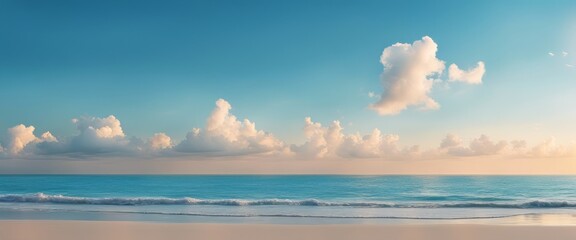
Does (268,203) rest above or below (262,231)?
below

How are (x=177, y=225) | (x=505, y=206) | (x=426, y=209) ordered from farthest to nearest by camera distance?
(x=505, y=206) < (x=426, y=209) < (x=177, y=225)

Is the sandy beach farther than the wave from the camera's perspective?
No

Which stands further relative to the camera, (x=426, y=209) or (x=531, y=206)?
(x=531, y=206)

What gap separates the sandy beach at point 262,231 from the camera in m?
14.2

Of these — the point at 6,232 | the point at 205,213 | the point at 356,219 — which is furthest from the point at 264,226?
the point at 6,232

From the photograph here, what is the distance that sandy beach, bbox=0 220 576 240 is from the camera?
1422 centimetres

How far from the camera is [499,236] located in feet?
47.1

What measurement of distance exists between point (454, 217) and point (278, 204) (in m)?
11.3

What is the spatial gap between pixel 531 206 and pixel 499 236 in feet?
53.3

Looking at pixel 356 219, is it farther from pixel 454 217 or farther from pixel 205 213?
pixel 205 213

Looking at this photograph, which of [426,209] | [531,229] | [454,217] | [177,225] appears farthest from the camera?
[426,209]

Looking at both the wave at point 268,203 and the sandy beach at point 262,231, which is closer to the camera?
the sandy beach at point 262,231

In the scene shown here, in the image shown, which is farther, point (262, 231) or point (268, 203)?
point (268, 203)

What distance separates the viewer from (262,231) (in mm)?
15195
